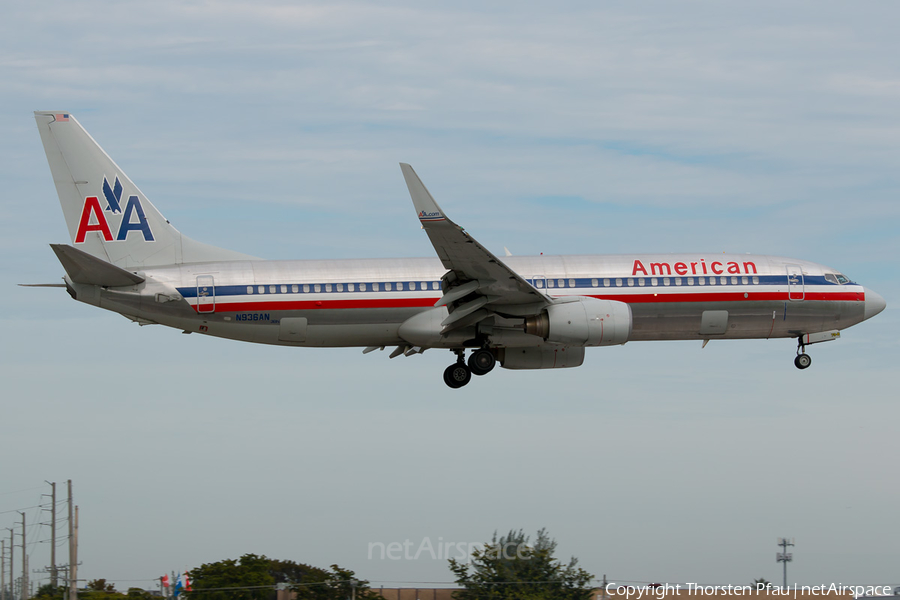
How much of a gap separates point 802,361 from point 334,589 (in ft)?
73.1

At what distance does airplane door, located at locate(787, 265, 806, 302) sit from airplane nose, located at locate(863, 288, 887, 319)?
11.3 ft

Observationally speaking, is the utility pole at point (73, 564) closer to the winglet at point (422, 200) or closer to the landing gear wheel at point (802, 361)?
the winglet at point (422, 200)

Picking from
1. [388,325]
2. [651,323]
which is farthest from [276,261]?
[651,323]

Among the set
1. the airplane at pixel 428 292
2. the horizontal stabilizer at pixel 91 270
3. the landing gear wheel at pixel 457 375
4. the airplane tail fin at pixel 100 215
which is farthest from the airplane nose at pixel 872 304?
the horizontal stabilizer at pixel 91 270

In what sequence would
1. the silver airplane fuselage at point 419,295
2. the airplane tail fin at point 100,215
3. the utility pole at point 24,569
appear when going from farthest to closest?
the utility pole at point 24,569 < the airplane tail fin at point 100,215 < the silver airplane fuselage at point 419,295

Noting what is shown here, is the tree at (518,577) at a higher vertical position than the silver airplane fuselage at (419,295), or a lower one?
lower

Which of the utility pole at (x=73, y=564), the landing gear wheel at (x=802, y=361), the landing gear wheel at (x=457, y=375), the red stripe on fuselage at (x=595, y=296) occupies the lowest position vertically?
the utility pole at (x=73, y=564)

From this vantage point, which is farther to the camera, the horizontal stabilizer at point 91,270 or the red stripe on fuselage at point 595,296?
the red stripe on fuselage at point 595,296

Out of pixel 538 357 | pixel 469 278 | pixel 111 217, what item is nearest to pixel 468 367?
pixel 538 357

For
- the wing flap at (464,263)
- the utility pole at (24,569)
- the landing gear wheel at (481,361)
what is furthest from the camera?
the utility pole at (24,569)

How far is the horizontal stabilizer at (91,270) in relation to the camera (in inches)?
1425

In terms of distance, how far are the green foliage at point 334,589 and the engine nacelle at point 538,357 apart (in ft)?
38.6

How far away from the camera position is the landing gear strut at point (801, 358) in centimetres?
4400

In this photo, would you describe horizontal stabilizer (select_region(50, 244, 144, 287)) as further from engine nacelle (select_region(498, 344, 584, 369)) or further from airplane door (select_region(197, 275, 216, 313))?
engine nacelle (select_region(498, 344, 584, 369))
